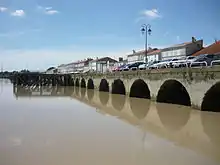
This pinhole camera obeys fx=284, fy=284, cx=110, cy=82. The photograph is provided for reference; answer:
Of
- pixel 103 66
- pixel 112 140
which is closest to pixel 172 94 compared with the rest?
pixel 112 140

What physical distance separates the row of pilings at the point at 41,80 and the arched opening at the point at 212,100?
4615 centimetres

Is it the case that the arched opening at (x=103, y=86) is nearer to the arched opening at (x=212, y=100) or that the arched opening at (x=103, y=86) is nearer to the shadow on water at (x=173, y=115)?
the shadow on water at (x=173, y=115)

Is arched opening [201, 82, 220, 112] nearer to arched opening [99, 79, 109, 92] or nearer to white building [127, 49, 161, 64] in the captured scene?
arched opening [99, 79, 109, 92]

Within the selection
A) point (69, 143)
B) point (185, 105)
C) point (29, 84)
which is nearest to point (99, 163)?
point (69, 143)

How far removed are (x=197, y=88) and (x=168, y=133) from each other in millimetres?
6195

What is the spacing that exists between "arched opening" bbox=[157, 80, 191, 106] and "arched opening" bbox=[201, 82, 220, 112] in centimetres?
465

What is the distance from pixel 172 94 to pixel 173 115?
6825 mm

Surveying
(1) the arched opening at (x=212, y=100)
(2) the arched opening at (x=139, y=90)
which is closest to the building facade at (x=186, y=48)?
(2) the arched opening at (x=139, y=90)

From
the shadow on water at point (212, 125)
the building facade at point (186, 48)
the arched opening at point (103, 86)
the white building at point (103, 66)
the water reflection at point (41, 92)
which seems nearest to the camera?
the shadow on water at point (212, 125)

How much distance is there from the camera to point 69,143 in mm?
10945

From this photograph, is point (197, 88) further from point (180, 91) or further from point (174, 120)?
point (180, 91)

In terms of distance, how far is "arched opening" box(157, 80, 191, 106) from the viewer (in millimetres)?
23734

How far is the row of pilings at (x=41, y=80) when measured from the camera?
201 feet

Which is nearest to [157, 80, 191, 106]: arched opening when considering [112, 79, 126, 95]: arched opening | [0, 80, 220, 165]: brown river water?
[0, 80, 220, 165]: brown river water
